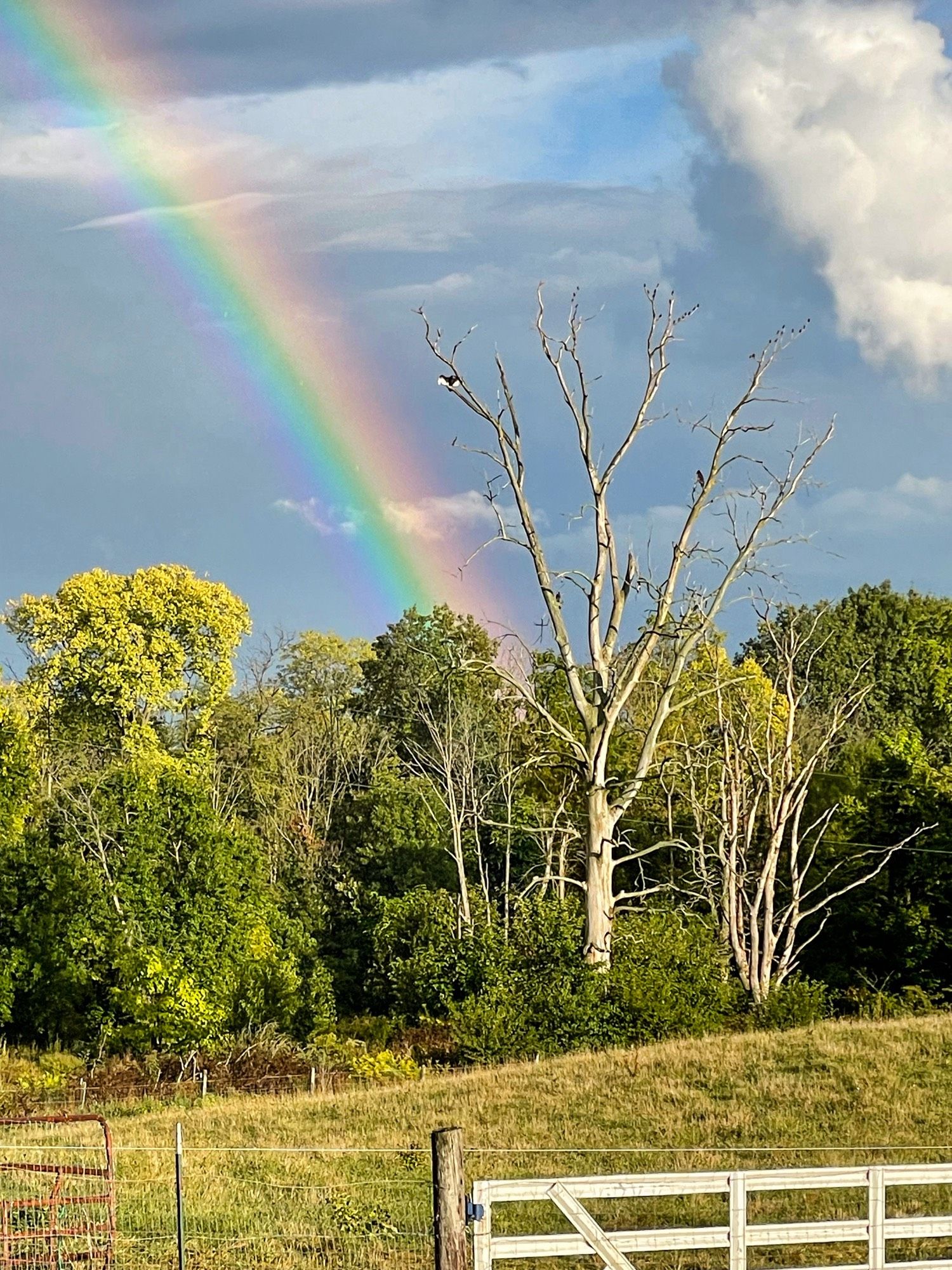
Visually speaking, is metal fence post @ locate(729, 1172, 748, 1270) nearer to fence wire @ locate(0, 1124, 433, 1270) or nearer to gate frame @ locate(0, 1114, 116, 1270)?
fence wire @ locate(0, 1124, 433, 1270)

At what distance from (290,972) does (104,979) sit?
5427 mm

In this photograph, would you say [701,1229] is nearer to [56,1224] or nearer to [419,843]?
[56,1224]

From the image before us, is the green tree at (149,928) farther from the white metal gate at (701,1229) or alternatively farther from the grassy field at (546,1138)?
the white metal gate at (701,1229)

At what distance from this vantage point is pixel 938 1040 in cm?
2703

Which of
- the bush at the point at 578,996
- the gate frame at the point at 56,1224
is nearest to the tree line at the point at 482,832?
the bush at the point at 578,996

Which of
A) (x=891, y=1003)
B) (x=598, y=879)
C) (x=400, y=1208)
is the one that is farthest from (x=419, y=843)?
(x=400, y=1208)

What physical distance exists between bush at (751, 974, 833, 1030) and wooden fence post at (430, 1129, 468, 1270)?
24.2 metres

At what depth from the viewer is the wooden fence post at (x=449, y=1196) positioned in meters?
9.99

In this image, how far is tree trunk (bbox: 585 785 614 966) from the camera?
35562 millimetres

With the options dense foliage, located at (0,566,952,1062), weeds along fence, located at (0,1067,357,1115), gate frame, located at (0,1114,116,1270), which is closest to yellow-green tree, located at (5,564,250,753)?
dense foliage, located at (0,566,952,1062)

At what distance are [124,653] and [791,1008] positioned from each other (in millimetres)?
38342

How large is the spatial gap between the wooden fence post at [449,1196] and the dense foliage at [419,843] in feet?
74.2

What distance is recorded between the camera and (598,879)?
36000 mm

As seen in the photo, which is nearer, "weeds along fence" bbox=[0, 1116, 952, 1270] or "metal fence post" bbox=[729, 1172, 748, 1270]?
"metal fence post" bbox=[729, 1172, 748, 1270]
